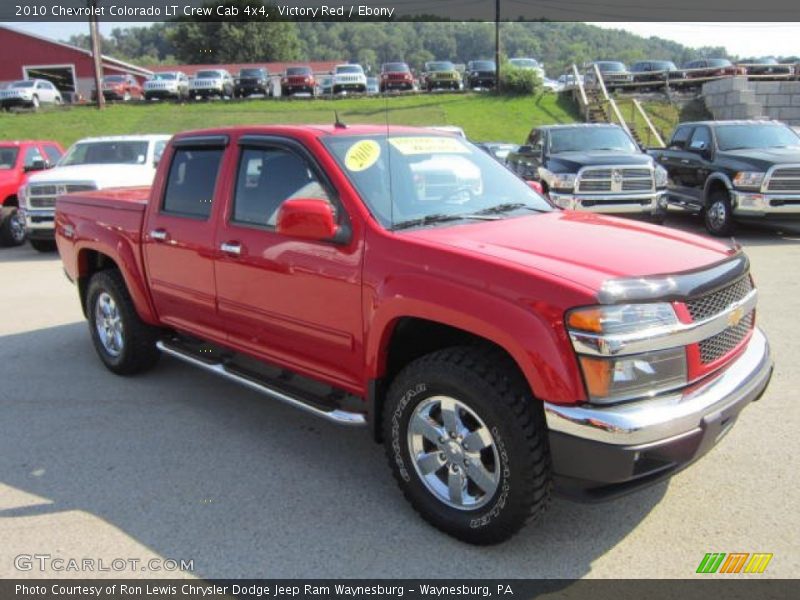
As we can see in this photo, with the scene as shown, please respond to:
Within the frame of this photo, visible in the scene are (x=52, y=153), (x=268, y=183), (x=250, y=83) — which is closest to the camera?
(x=268, y=183)

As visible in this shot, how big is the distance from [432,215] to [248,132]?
1377mm

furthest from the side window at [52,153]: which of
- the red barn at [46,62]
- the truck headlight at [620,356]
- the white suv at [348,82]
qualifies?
the red barn at [46,62]

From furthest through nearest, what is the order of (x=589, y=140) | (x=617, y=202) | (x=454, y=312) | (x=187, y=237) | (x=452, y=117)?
(x=452, y=117) → (x=589, y=140) → (x=617, y=202) → (x=187, y=237) → (x=454, y=312)

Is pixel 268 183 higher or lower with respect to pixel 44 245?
higher

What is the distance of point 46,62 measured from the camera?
4872 centimetres

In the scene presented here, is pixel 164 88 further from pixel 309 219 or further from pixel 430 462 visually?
pixel 430 462

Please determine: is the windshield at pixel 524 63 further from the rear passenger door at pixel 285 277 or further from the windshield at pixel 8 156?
the rear passenger door at pixel 285 277

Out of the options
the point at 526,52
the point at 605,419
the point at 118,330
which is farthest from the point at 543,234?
the point at 526,52

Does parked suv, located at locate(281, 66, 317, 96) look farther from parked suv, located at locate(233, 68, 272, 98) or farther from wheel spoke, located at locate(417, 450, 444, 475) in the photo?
wheel spoke, located at locate(417, 450, 444, 475)

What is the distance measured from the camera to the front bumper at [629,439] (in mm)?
2656

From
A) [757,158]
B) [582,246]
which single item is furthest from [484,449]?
[757,158]

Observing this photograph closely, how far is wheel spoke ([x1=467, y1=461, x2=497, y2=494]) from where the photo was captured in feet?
9.95

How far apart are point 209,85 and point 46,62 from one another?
907 inches

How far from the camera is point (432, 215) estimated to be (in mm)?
3680
